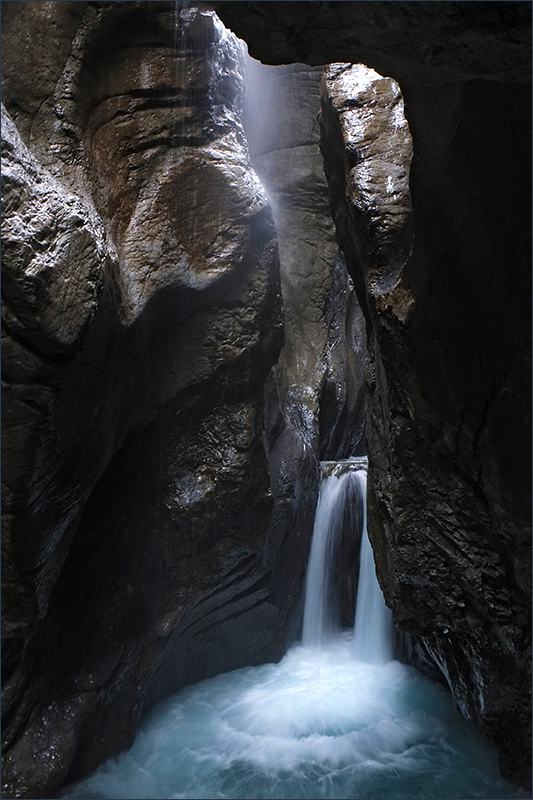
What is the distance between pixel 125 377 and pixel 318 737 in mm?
3591

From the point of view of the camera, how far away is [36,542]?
3789mm

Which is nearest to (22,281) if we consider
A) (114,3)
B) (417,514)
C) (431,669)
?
(114,3)

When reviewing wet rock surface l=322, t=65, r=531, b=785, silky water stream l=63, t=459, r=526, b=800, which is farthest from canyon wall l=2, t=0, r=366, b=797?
wet rock surface l=322, t=65, r=531, b=785

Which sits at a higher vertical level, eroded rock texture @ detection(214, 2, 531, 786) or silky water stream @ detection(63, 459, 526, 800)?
eroded rock texture @ detection(214, 2, 531, 786)

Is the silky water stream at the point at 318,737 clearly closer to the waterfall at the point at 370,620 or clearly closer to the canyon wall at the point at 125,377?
the waterfall at the point at 370,620

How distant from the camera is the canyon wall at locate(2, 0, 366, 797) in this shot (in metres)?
3.54

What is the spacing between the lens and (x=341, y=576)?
8.52 meters

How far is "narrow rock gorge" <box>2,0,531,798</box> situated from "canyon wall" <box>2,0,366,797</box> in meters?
0.02

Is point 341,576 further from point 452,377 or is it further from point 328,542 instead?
point 452,377

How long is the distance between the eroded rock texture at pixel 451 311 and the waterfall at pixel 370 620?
2385mm

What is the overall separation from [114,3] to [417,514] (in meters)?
4.61

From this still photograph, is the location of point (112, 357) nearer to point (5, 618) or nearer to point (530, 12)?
point (5, 618)

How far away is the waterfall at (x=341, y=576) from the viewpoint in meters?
7.91

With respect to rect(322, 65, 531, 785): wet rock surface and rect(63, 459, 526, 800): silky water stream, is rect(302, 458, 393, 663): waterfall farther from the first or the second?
rect(322, 65, 531, 785): wet rock surface
